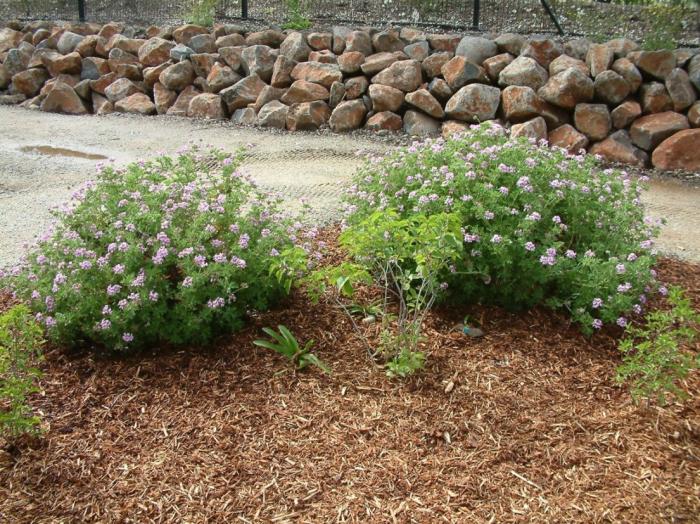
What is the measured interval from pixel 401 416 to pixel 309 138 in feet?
18.1

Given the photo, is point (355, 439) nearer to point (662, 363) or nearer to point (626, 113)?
point (662, 363)

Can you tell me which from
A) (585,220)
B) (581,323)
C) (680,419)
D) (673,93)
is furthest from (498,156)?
(673,93)

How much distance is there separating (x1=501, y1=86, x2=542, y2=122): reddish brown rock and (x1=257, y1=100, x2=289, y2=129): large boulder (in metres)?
2.64

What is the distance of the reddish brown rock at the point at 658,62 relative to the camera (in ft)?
24.4

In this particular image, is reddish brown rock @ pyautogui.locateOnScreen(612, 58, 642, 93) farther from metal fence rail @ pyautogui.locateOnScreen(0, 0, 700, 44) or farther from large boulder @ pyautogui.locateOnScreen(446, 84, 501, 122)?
large boulder @ pyautogui.locateOnScreen(446, 84, 501, 122)

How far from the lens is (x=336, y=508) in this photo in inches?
106

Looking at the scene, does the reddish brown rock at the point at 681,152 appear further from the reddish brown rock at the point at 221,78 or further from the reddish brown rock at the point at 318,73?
the reddish brown rock at the point at 221,78

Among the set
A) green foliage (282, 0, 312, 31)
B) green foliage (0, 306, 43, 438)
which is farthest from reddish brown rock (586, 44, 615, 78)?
green foliage (0, 306, 43, 438)

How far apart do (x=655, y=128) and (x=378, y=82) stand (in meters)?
3.09

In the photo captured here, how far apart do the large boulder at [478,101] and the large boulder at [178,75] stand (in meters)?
3.83

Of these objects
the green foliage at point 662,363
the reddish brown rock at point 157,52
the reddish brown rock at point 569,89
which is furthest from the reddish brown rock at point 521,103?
the reddish brown rock at point 157,52

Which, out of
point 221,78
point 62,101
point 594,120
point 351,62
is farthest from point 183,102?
point 594,120

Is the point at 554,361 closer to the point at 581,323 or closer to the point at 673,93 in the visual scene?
the point at 581,323

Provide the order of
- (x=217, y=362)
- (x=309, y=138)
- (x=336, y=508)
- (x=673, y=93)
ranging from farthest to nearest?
(x=309, y=138) < (x=673, y=93) < (x=217, y=362) < (x=336, y=508)
